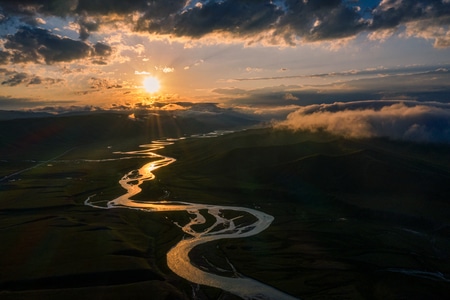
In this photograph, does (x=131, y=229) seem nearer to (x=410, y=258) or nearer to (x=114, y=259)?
(x=114, y=259)

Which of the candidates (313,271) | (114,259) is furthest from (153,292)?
(313,271)

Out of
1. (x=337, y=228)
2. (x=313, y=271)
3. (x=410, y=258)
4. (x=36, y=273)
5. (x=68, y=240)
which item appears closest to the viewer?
(x=36, y=273)

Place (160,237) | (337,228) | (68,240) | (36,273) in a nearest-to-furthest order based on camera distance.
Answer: (36,273) → (68,240) → (160,237) → (337,228)

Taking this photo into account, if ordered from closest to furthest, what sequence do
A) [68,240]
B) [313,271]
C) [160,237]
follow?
[313,271]
[68,240]
[160,237]

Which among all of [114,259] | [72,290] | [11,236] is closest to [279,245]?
[114,259]

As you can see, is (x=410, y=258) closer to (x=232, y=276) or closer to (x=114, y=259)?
(x=232, y=276)

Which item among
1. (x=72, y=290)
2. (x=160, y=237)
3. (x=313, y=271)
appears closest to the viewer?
(x=72, y=290)

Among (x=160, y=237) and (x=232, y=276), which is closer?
(x=232, y=276)

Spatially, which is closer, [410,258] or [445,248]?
[410,258]

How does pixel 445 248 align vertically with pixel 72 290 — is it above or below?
below
